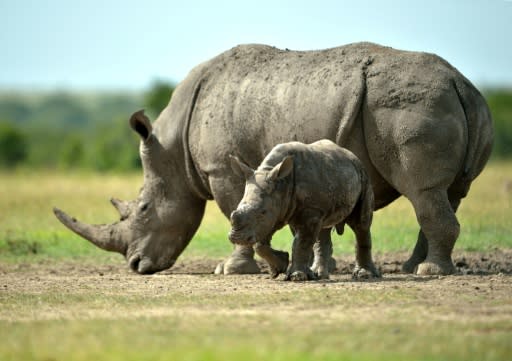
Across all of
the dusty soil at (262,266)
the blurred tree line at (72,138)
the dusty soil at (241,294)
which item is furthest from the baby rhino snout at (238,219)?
the blurred tree line at (72,138)

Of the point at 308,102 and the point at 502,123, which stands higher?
the point at 308,102

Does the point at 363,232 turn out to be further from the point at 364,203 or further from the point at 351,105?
the point at 351,105

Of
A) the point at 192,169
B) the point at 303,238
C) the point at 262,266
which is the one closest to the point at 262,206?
the point at 303,238

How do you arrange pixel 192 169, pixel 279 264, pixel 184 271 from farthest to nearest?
pixel 184 271 < pixel 192 169 < pixel 279 264

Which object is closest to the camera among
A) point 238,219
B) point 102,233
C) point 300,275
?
point 238,219

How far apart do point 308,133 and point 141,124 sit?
2.36 metres

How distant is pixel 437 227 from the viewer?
1235cm

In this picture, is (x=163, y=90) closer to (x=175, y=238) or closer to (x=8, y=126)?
(x=8, y=126)

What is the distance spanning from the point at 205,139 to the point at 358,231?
244cm

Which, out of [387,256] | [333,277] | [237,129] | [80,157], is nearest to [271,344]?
[333,277]

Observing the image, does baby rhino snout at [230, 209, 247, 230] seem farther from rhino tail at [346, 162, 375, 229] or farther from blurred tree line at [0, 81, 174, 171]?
blurred tree line at [0, 81, 174, 171]

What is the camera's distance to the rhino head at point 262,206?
1129 cm

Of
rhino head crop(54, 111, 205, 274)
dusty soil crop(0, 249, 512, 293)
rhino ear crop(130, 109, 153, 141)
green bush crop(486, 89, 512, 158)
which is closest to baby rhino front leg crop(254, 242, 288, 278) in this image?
dusty soil crop(0, 249, 512, 293)

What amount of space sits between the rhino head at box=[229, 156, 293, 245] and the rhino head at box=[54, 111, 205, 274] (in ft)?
10.00
